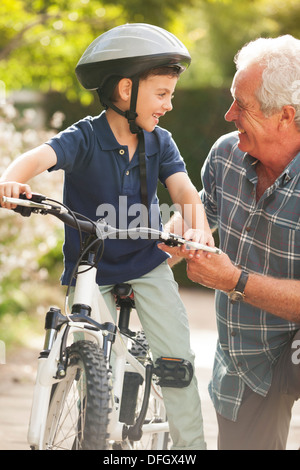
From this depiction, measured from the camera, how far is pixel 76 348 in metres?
2.53

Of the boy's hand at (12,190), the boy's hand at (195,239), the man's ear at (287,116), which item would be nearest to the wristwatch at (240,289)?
the boy's hand at (195,239)

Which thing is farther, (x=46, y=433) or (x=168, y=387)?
(x=168, y=387)

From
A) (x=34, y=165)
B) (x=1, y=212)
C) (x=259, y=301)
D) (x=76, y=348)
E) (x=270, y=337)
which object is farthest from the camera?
(x=1, y=212)

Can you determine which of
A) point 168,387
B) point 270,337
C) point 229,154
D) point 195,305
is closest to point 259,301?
point 270,337

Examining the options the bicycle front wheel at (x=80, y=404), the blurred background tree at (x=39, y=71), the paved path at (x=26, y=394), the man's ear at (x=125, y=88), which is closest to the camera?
the bicycle front wheel at (x=80, y=404)

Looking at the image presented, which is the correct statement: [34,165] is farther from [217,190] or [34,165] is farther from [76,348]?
[217,190]

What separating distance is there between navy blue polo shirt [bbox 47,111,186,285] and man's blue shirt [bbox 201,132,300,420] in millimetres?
353

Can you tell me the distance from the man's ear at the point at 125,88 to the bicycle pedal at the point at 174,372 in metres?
1.05

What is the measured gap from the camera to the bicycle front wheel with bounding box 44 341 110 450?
2.38 m

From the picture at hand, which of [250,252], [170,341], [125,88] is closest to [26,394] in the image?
[170,341]

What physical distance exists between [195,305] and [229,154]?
7157mm

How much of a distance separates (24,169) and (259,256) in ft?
3.58

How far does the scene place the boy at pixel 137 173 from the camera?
3070 millimetres

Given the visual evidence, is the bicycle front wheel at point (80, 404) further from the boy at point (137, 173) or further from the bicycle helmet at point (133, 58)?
the bicycle helmet at point (133, 58)
